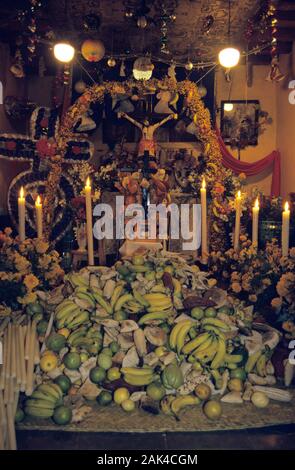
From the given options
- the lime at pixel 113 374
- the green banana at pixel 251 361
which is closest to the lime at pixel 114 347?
the lime at pixel 113 374

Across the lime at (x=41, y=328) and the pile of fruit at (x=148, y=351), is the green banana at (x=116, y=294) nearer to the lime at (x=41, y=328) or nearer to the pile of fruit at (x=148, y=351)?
the pile of fruit at (x=148, y=351)

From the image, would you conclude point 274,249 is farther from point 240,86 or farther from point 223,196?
point 240,86

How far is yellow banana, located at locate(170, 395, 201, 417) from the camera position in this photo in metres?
2.30

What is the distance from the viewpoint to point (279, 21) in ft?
A: 20.6

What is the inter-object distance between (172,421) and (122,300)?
0.84 m

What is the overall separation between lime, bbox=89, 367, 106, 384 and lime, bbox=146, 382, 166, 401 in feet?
0.96

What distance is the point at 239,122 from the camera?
8.53 meters

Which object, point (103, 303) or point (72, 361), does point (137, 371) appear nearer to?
point (72, 361)

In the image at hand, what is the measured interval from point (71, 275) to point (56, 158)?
3.99 meters

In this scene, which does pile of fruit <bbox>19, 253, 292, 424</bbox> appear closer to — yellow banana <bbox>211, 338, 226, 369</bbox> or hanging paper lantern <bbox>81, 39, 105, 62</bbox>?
yellow banana <bbox>211, 338, 226, 369</bbox>

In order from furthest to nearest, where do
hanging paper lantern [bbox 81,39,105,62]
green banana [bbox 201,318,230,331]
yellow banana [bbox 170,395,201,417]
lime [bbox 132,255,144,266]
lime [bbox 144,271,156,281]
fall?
hanging paper lantern [bbox 81,39,105,62] < lime [bbox 132,255,144,266] < lime [bbox 144,271,156,281] < green banana [bbox 201,318,230,331] < yellow banana [bbox 170,395,201,417]

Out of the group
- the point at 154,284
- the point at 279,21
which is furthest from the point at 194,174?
the point at 154,284

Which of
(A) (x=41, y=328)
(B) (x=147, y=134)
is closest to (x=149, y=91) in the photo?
(B) (x=147, y=134)

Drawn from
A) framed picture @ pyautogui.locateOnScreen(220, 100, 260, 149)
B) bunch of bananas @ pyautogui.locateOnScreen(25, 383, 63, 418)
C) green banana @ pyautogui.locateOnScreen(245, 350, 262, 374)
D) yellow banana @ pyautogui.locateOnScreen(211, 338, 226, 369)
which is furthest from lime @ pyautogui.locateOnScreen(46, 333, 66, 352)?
framed picture @ pyautogui.locateOnScreen(220, 100, 260, 149)
